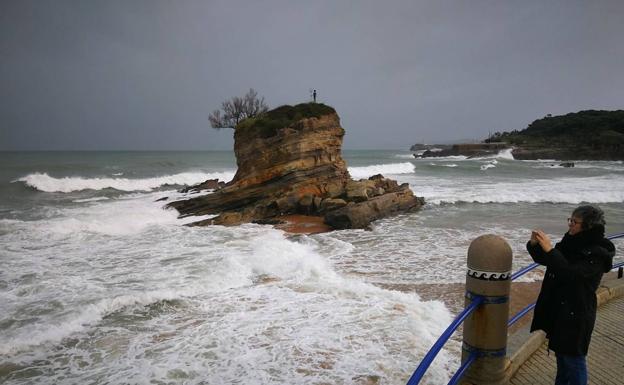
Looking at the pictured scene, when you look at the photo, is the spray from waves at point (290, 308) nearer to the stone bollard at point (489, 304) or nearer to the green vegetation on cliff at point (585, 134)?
the stone bollard at point (489, 304)

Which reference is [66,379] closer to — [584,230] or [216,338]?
[216,338]

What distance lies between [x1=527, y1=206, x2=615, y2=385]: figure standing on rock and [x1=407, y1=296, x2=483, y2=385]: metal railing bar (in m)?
0.59

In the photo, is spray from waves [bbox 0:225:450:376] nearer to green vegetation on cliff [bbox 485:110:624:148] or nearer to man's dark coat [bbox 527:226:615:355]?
man's dark coat [bbox 527:226:615:355]

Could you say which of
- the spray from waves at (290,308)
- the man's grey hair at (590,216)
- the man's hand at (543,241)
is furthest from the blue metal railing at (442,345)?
the spray from waves at (290,308)

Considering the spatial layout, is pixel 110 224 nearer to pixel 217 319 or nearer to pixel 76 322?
pixel 76 322

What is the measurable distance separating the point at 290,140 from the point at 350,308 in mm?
13140

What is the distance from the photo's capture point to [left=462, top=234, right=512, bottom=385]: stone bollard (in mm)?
2994


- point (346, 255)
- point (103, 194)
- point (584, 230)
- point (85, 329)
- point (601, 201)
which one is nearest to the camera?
point (584, 230)

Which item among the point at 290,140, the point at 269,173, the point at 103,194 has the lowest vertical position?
the point at 103,194

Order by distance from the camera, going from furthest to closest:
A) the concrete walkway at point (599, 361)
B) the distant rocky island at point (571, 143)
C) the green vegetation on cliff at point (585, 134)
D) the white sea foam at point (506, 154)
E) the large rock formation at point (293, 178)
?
the white sea foam at point (506, 154) → the green vegetation on cliff at point (585, 134) → the distant rocky island at point (571, 143) → the large rock formation at point (293, 178) → the concrete walkway at point (599, 361)

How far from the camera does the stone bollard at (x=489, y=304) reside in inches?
118

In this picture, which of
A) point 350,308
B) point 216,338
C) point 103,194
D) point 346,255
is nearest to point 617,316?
point 350,308

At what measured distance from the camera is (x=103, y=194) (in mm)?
30703

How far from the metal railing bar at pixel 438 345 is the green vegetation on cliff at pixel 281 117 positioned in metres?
17.1
